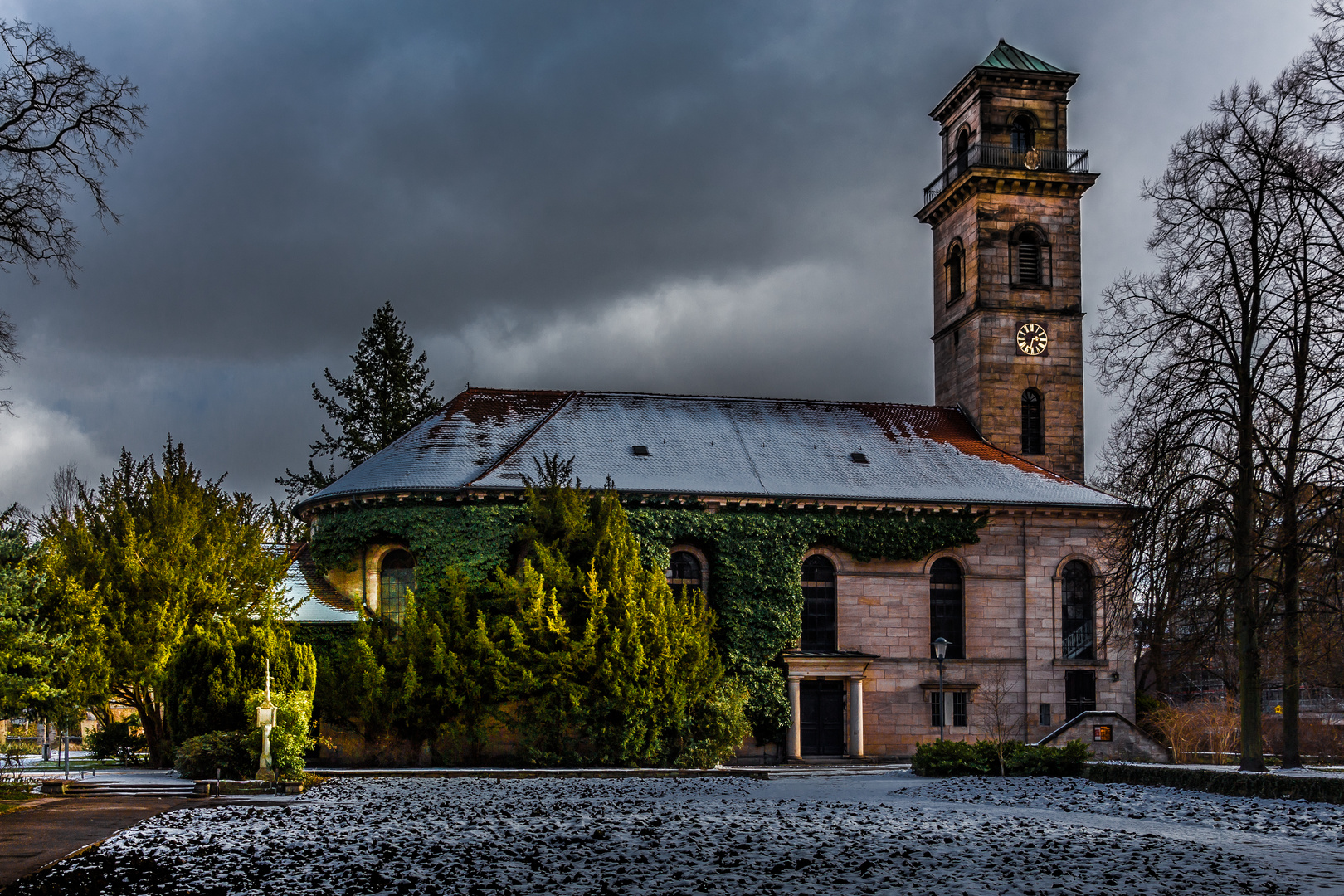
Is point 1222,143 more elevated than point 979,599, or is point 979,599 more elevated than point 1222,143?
point 1222,143

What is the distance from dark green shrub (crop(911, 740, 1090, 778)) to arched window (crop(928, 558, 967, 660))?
999 centimetres

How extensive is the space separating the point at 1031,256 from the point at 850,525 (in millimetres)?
14253

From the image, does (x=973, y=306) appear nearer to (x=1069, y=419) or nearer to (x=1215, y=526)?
(x=1069, y=419)

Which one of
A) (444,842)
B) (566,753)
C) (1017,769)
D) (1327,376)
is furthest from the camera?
(566,753)

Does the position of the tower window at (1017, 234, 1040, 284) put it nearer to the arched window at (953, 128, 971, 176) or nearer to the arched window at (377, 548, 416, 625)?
the arched window at (953, 128, 971, 176)

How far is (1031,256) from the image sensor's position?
45.6 meters

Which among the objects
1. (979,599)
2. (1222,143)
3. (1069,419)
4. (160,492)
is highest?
(1222,143)

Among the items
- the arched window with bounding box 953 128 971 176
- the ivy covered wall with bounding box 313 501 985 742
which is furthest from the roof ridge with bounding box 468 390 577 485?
the arched window with bounding box 953 128 971 176

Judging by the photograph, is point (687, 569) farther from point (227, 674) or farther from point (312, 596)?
point (227, 674)

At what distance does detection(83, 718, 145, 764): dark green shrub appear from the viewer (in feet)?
112

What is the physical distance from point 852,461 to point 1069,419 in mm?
9551

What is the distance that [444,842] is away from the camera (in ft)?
53.0

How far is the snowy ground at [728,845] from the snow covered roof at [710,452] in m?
13.9

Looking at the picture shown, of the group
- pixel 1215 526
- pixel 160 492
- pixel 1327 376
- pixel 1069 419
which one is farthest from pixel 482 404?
pixel 1327 376
